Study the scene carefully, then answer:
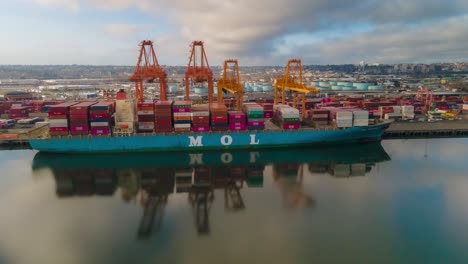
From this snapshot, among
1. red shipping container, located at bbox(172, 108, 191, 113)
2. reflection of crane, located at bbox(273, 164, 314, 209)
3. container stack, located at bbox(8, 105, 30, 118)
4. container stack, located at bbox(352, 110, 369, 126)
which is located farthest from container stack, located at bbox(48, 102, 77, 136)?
container stack, located at bbox(352, 110, 369, 126)

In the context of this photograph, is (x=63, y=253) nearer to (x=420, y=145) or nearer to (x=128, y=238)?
(x=128, y=238)

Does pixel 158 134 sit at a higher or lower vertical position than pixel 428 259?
higher

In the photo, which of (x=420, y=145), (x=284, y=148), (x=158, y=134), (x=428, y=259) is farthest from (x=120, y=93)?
(x=420, y=145)

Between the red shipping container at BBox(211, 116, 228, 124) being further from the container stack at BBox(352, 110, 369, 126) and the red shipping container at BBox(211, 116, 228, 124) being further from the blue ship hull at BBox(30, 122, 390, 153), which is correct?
the container stack at BBox(352, 110, 369, 126)

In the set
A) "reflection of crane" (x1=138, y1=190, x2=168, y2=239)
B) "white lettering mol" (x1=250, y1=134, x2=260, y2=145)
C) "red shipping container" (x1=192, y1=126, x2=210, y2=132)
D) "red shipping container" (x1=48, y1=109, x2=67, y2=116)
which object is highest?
"red shipping container" (x1=48, y1=109, x2=67, y2=116)

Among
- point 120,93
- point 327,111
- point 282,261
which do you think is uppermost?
point 120,93

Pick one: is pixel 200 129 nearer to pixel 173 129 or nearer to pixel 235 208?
pixel 173 129

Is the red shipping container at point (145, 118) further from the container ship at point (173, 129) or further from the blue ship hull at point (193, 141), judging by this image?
the blue ship hull at point (193, 141)
